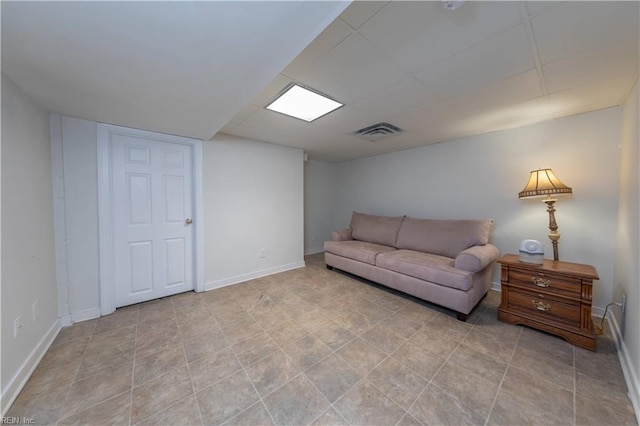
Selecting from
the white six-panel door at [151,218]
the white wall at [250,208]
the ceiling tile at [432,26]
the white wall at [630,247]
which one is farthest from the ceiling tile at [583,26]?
the white six-panel door at [151,218]

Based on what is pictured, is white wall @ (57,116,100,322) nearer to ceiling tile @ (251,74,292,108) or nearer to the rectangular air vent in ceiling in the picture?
ceiling tile @ (251,74,292,108)

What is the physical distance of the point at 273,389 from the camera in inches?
53.9

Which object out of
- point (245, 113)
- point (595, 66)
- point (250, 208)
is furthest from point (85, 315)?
point (595, 66)

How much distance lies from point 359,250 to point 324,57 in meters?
2.47

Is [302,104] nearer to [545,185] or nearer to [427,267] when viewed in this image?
[427,267]

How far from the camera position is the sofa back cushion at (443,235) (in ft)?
8.87

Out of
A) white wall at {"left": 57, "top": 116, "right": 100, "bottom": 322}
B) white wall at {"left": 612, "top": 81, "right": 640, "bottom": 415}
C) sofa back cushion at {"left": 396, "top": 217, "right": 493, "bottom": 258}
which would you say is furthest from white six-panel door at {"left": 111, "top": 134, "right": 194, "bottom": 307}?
white wall at {"left": 612, "top": 81, "right": 640, "bottom": 415}

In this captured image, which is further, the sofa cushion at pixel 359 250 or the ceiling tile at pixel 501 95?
the sofa cushion at pixel 359 250

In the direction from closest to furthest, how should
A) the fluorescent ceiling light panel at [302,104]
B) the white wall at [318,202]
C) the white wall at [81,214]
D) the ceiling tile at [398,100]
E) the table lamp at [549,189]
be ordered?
the ceiling tile at [398,100], the fluorescent ceiling light panel at [302,104], the white wall at [81,214], the table lamp at [549,189], the white wall at [318,202]

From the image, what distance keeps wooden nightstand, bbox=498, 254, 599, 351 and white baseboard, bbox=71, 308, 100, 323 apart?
409 centimetres

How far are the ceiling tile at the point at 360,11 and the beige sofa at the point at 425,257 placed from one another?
7.35ft

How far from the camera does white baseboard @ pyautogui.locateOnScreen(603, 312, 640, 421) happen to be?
1.23m

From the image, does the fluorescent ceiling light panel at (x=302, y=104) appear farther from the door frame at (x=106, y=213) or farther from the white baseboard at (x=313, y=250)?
the white baseboard at (x=313, y=250)

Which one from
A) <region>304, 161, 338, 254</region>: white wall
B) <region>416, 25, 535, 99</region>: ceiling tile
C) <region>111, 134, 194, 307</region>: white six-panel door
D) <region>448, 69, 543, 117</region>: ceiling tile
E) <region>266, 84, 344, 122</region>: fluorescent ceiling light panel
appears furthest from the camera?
<region>304, 161, 338, 254</region>: white wall
